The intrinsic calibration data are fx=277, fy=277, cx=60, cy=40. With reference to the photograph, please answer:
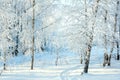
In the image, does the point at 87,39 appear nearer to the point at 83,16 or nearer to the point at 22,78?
the point at 83,16

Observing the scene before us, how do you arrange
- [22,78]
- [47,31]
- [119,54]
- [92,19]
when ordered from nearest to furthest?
[22,78], [92,19], [119,54], [47,31]

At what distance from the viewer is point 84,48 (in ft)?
87.7

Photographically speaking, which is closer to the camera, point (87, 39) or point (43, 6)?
point (87, 39)

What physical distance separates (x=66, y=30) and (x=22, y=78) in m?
6.49

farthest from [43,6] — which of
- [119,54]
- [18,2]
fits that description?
[18,2]

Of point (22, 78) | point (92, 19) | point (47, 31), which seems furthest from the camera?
point (47, 31)

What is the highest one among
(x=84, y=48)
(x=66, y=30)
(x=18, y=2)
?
(x=18, y=2)

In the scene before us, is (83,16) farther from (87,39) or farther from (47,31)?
(47,31)

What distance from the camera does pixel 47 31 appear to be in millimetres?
51250

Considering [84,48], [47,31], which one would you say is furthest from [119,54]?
[84,48]

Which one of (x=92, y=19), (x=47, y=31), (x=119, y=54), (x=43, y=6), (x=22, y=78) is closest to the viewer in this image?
(x=22, y=78)

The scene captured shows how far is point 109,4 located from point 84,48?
4861mm

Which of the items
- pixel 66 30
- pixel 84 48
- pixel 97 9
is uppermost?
pixel 97 9

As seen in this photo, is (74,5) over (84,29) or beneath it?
over
